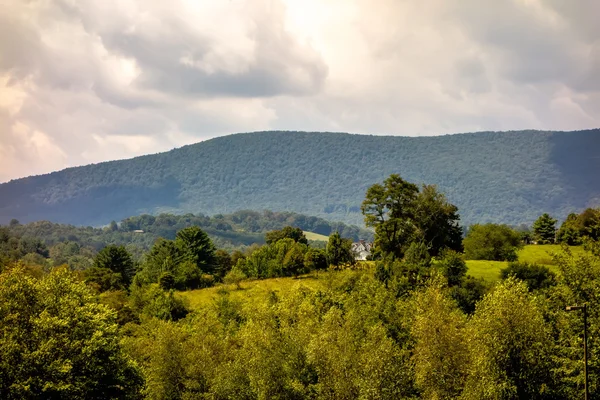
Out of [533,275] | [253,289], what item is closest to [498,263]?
[533,275]

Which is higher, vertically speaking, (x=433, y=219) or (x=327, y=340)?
(x=433, y=219)

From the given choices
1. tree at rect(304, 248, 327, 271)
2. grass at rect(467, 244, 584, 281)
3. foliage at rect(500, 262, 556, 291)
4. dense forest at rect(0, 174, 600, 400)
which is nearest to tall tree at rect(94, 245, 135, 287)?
dense forest at rect(0, 174, 600, 400)

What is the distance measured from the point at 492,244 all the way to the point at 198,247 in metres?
67.3

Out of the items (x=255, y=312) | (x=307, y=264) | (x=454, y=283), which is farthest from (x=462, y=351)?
(x=307, y=264)

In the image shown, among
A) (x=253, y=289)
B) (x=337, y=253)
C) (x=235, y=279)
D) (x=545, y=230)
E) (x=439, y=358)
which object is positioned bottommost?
(x=439, y=358)

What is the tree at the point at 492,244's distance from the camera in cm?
12093

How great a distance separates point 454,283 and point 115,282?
67.1 meters

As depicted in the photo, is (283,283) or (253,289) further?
(283,283)

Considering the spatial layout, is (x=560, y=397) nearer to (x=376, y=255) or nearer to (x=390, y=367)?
(x=390, y=367)

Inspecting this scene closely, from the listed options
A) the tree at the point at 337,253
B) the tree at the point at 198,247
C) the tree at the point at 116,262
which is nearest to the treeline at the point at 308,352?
the tree at the point at 337,253

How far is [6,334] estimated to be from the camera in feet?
156

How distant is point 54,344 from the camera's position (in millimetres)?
48562

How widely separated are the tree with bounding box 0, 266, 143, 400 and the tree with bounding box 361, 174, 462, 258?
2454 inches

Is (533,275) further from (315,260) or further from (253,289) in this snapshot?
(253,289)
